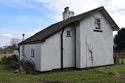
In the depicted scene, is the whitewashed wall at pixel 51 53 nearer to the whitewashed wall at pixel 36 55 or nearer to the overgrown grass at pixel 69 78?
the whitewashed wall at pixel 36 55

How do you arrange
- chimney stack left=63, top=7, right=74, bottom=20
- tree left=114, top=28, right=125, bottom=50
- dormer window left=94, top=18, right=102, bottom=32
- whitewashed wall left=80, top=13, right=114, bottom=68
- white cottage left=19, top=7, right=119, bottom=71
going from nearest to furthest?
white cottage left=19, top=7, right=119, bottom=71 → whitewashed wall left=80, top=13, right=114, bottom=68 → dormer window left=94, top=18, right=102, bottom=32 → chimney stack left=63, top=7, right=74, bottom=20 → tree left=114, top=28, right=125, bottom=50

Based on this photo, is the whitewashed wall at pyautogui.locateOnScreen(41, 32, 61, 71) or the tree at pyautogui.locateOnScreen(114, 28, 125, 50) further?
the tree at pyautogui.locateOnScreen(114, 28, 125, 50)

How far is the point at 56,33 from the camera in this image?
20.1 metres

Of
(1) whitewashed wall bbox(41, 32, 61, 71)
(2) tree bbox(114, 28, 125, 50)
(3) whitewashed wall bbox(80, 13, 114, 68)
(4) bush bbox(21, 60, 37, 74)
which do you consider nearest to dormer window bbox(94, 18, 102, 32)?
(3) whitewashed wall bbox(80, 13, 114, 68)

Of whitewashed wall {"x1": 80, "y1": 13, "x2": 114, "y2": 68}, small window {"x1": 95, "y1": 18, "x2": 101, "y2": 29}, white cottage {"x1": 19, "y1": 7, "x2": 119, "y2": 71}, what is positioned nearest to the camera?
white cottage {"x1": 19, "y1": 7, "x2": 119, "y2": 71}

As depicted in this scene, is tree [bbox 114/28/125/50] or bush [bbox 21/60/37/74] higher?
tree [bbox 114/28/125/50]

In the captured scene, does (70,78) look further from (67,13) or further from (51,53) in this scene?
(67,13)

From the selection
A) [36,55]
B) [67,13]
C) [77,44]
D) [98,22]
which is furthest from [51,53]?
[67,13]

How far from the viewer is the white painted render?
770 inches

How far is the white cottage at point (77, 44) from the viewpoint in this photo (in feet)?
64.5

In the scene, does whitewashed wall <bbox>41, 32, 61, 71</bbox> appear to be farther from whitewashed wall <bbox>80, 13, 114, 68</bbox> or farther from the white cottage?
whitewashed wall <bbox>80, 13, 114, 68</bbox>

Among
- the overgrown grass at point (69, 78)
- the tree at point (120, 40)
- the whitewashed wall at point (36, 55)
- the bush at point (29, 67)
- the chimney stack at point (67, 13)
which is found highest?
the chimney stack at point (67, 13)

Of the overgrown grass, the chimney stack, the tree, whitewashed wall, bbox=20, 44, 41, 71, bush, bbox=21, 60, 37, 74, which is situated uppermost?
the chimney stack

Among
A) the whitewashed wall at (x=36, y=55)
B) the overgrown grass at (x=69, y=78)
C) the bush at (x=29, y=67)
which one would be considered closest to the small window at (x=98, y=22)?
the overgrown grass at (x=69, y=78)
